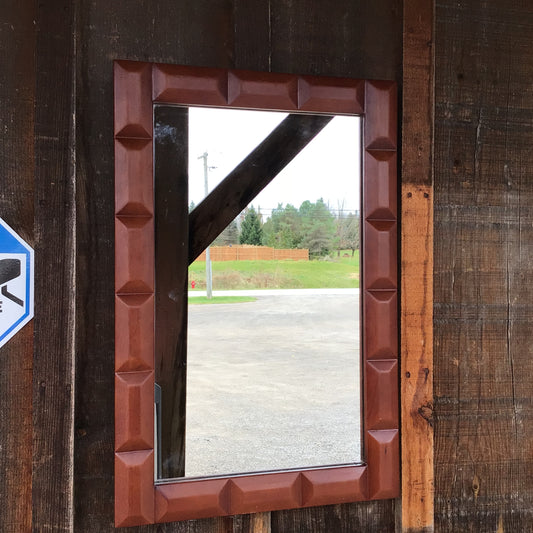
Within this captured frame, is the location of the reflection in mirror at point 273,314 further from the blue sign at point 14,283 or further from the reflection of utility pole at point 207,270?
the blue sign at point 14,283

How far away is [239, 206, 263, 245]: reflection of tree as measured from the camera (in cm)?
137

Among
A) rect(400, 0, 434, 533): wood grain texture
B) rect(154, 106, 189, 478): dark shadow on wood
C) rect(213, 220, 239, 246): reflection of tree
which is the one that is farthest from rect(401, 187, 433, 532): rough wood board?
rect(154, 106, 189, 478): dark shadow on wood

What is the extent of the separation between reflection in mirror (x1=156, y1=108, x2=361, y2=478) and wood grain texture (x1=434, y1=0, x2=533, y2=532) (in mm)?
262

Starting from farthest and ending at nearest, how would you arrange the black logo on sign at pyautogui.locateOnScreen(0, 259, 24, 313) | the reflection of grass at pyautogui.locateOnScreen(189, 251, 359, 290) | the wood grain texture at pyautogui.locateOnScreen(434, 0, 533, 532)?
the wood grain texture at pyautogui.locateOnScreen(434, 0, 533, 532) < the reflection of grass at pyautogui.locateOnScreen(189, 251, 359, 290) < the black logo on sign at pyautogui.locateOnScreen(0, 259, 24, 313)

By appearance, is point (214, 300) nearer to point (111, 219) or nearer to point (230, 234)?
point (230, 234)

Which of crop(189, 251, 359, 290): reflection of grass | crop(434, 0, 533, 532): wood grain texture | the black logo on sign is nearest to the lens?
the black logo on sign

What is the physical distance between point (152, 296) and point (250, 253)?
256mm

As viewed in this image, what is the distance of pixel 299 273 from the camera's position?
1.40 meters

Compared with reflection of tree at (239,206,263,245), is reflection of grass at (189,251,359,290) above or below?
below

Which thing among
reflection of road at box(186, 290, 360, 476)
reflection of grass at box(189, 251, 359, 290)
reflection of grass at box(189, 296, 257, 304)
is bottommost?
reflection of road at box(186, 290, 360, 476)

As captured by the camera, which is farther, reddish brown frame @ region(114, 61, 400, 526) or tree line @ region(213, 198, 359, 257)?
tree line @ region(213, 198, 359, 257)

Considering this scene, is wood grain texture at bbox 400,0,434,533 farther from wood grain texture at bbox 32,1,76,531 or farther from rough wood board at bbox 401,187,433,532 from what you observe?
wood grain texture at bbox 32,1,76,531

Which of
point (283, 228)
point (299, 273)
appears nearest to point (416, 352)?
point (299, 273)

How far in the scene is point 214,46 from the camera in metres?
1.36
